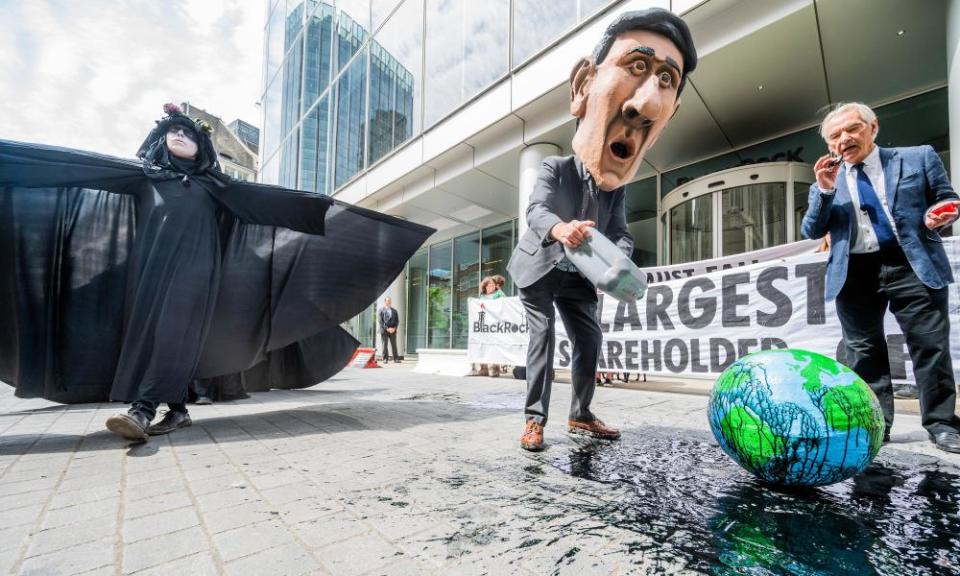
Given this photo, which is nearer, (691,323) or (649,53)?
(649,53)

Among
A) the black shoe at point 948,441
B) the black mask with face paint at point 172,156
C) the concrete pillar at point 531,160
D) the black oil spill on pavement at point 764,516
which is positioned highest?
the concrete pillar at point 531,160

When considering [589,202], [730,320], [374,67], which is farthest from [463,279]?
[589,202]

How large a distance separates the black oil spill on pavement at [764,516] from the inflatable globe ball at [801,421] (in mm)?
145

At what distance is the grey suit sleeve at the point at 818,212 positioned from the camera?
9.47ft

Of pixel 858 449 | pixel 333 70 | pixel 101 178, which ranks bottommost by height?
pixel 858 449

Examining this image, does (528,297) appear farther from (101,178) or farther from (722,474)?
(101,178)

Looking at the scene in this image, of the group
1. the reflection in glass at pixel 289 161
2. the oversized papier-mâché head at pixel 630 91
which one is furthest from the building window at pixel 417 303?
the oversized papier-mâché head at pixel 630 91

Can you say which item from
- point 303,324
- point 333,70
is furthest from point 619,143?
point 333,70

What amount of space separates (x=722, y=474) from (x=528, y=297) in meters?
1.38

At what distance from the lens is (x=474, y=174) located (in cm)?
1157

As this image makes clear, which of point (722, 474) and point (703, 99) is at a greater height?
point (703, 99)

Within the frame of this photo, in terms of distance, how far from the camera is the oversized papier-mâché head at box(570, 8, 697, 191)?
267cm

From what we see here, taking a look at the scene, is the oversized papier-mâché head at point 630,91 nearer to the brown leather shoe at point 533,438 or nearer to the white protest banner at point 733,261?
the brown leather shoe at point 533,438

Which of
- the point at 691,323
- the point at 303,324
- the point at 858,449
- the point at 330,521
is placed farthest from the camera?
the point at 691,323
